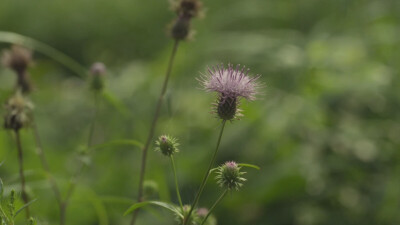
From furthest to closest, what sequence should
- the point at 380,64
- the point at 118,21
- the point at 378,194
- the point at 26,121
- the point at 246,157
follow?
1. the point at 118,21
2. the point at 380,64
3. the point at 246,157
4. the point at 378,194
5. the point at 26,121

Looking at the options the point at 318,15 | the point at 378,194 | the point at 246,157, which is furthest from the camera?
the point at 318,15

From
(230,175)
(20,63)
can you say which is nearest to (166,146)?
(230,175)

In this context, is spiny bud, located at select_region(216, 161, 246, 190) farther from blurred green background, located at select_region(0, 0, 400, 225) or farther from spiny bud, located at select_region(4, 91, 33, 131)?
blurred green background, located at select_region(0, 0, 400, 225)

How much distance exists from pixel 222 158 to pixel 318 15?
97.9 inches

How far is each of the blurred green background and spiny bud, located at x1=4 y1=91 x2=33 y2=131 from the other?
1.46 ft

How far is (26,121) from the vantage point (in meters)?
1.51

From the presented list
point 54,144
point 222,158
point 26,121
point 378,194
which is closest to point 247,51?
point 222,158

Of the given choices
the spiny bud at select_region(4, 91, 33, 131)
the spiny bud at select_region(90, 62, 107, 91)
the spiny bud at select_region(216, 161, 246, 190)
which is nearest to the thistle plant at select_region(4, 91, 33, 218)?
the spiny bud at select_region(4, 91, 33, 131)

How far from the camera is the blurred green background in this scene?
2480 mm

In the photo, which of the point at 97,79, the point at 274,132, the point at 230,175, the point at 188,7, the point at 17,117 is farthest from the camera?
the point at 274,132

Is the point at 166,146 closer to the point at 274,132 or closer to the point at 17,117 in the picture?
the point at 17,117

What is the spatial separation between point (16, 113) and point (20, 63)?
52 centimetres

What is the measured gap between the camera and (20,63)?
75.4 inches

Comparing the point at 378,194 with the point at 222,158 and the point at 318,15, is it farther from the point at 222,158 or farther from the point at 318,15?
the point at 318,15
